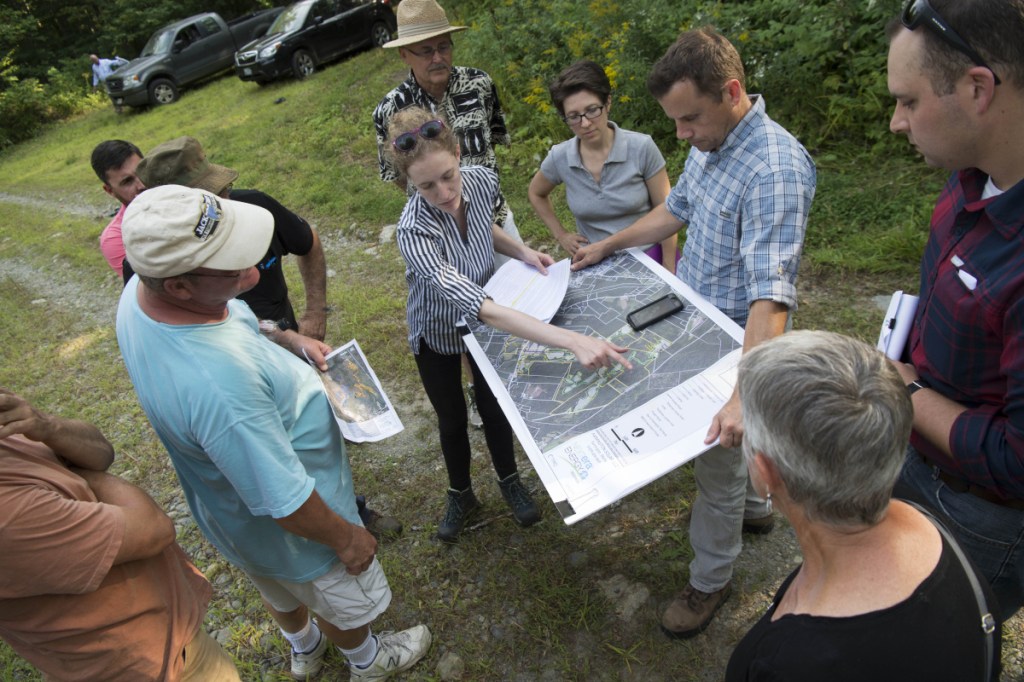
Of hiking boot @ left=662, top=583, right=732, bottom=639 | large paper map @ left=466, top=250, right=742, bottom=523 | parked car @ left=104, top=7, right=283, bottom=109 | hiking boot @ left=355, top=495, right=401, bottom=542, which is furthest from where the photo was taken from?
parked car @ left=104, top=7, right=283, bottom=109

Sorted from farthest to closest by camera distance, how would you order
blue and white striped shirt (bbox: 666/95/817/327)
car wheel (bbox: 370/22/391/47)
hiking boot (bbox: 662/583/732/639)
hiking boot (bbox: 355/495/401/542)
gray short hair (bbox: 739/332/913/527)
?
1. car wheel (bbox: 370/22/391/47)
2. hiking boot (bbox: 355/495/401/542)
3. hiking boot (bbox: 662/583/732/639)
4. blue and white striped shirt (bbox: 666/95/817/327)
5. gray short hair (bbox: 739/332/913/527)

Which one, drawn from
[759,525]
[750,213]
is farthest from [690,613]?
[750,213]

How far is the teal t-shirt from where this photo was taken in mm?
1554

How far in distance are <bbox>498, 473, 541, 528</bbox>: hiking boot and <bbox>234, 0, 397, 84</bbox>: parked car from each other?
1270 centimetres

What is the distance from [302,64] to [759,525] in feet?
44.5

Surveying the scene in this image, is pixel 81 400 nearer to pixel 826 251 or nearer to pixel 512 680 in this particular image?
pixel 512 680

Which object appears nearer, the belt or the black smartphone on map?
the belt

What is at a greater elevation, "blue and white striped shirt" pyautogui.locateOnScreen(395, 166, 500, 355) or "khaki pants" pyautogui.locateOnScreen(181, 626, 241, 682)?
"blue and white striped shirt" pyautogui.locateOnScreen(395, 166, 500, 355)

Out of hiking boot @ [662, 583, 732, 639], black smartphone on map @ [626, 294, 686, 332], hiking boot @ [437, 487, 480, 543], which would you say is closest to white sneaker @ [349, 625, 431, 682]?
hiking boot @ [437, 487, 480, 543]

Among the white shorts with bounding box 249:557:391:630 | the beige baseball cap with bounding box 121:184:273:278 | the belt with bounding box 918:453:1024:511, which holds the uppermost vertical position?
Answer: the beige baseball cap with bounding box 121:184:273:278

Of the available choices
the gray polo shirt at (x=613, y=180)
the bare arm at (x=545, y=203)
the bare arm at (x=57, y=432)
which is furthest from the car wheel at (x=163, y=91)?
the bare arm at (x=57, y=432)

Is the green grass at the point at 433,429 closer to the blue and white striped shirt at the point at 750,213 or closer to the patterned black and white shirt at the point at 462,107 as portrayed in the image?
the blue and white striped shirt at the point at 750,213

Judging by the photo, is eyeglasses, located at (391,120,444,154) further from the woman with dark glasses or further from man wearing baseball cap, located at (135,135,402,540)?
man wearing baseball cap, located at (135,135,402,540)

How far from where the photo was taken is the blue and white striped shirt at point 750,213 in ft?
5.92
